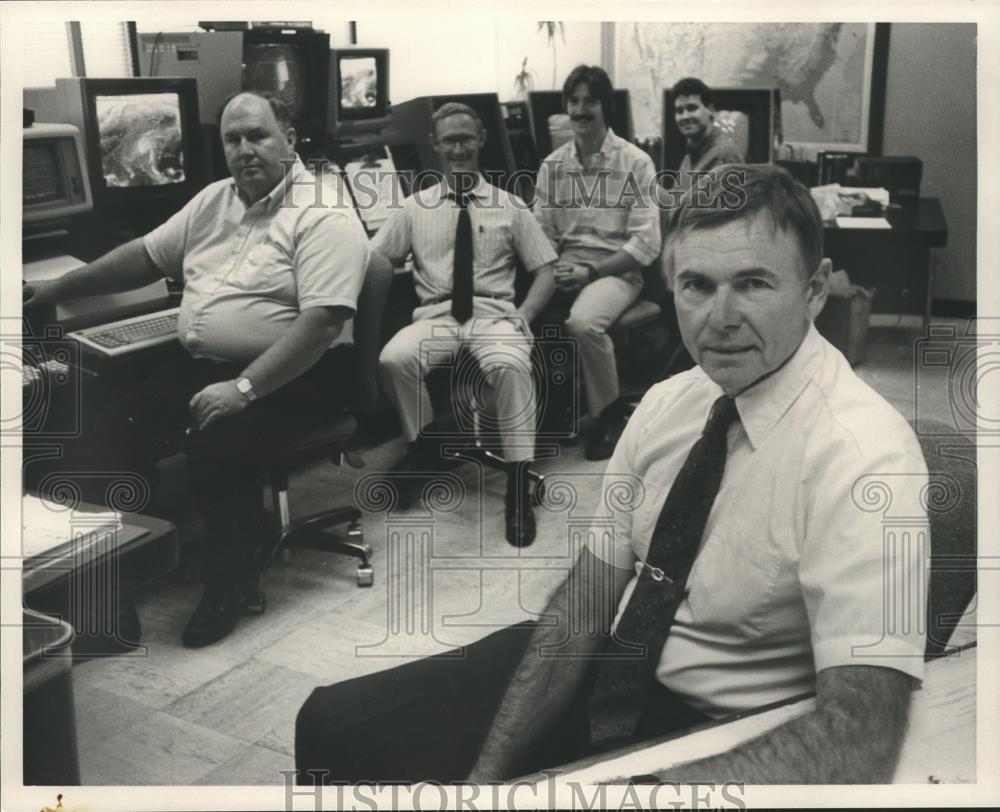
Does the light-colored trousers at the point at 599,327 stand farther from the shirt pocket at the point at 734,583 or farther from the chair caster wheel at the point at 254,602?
the chair caster wheel at the point at 254,602

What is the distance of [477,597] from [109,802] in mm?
683

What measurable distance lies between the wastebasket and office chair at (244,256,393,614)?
37cm

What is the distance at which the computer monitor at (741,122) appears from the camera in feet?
5.50

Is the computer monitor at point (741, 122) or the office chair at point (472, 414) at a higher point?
the computer monitor at point (741, 122)

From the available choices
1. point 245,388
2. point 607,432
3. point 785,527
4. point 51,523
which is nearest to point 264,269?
point 245,388

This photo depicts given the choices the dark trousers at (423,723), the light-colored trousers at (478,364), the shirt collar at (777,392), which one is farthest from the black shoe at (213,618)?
the shirt collar at (777,392)

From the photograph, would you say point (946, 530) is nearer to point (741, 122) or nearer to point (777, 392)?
point (777, 392)

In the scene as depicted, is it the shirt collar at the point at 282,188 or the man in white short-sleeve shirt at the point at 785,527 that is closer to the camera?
the man in white short-sleeve shirt at the point at 785,527

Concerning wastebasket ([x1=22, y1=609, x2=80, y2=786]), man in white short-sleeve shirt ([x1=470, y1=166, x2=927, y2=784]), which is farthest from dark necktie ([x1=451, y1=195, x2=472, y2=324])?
wastebasket ([x1=22, y1=609, x2=80, y2=786])

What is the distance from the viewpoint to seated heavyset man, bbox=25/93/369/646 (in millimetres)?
1832

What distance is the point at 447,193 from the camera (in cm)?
184

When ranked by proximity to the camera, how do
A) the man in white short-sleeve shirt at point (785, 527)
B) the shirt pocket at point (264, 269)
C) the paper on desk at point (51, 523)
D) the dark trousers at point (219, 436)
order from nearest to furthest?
the man in white short-sleeve shirt at point (785, 527) → the paper on desk at point (51, 523) → the dark trousers at point (219, 436) → the shirt pocket at point (264, 269)

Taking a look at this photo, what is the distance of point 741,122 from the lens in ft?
5.54

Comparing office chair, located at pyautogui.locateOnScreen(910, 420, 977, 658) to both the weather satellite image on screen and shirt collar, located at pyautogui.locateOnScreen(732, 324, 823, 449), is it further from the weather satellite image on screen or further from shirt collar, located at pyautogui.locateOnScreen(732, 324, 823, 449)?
the weather satellite image on screen
